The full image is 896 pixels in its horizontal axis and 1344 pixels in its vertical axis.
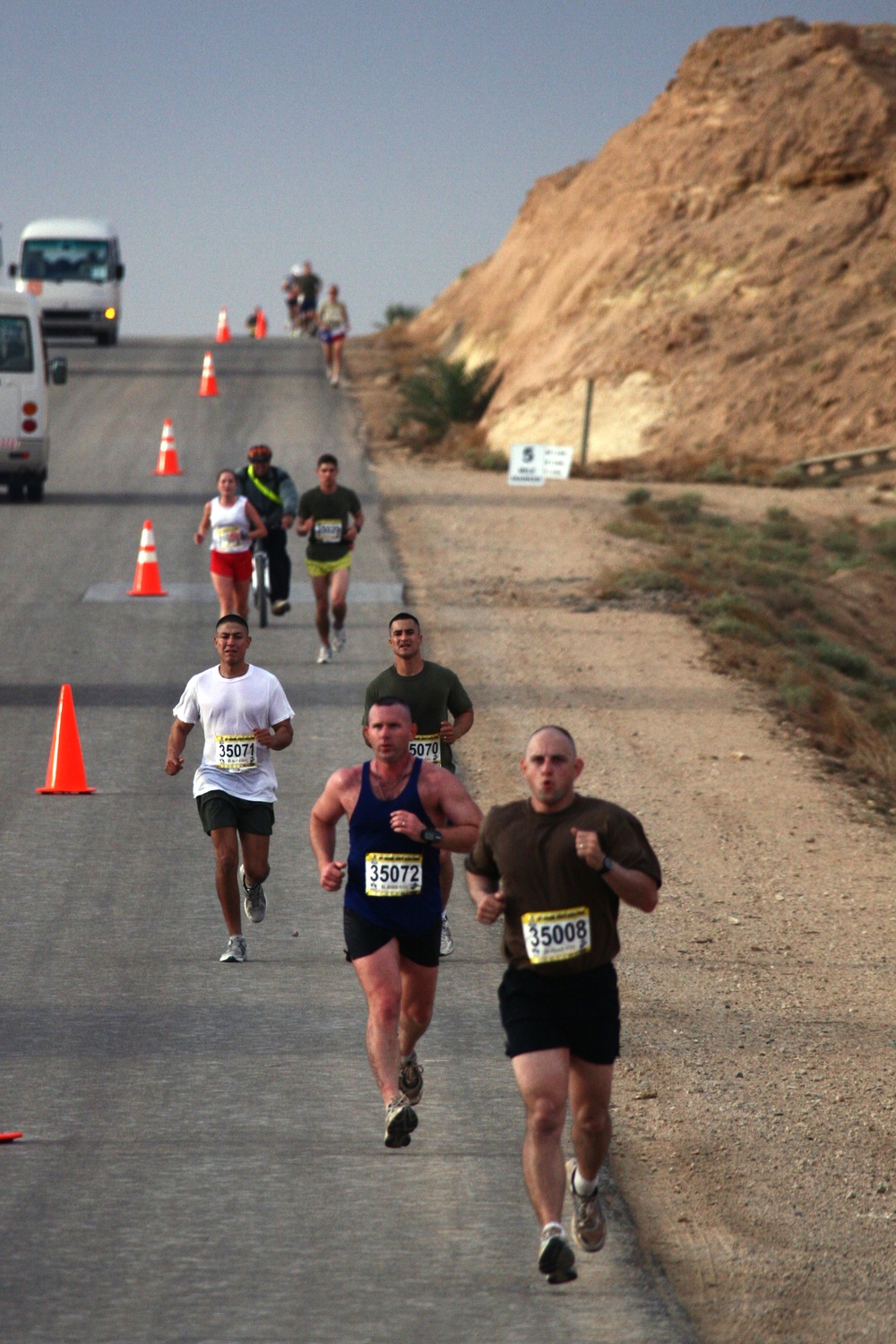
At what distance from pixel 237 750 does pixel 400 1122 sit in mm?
3351

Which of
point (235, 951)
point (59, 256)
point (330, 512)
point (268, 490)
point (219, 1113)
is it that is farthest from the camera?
point (59, 256)

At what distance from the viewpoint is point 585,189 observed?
53.9 metres

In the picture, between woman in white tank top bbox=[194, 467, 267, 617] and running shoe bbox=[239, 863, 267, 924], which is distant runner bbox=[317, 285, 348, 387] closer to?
woman in white tank top bbox=[194, 467, 267, 617]

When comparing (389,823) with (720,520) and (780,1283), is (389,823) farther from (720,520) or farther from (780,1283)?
(720,520)

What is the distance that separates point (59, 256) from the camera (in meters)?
47.2

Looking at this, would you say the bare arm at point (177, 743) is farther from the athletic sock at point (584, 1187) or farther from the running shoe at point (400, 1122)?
the athletic sock at point (584, 1187)

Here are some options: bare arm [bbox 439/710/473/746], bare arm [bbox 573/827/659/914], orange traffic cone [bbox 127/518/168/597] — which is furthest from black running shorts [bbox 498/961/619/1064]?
orange traffic cone [bbox 127/518/168/597]

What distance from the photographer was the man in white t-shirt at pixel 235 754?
33.1 feet

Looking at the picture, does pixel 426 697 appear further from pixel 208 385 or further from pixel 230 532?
pixel 208 385

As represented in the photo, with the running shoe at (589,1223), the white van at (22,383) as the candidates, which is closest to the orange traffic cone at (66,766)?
the running shoe at (589,1223)

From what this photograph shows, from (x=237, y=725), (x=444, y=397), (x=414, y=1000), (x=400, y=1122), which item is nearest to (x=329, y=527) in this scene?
(x=237, y=725)

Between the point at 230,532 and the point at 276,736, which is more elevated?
the point at 230,532

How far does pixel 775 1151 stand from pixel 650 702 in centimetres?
1013

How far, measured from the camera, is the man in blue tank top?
24.3ft
